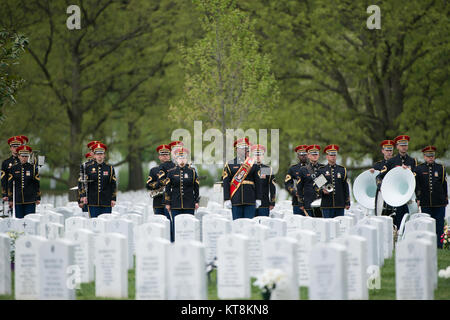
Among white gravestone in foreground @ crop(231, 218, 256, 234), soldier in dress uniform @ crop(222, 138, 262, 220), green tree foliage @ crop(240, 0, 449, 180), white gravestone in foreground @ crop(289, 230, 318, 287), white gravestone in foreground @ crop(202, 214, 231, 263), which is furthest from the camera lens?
green tree foliage @ crop(240, 0, 449, 180)

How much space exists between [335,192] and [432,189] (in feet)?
6.05

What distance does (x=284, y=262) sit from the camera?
841cm

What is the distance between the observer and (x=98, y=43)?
28984 millimetres

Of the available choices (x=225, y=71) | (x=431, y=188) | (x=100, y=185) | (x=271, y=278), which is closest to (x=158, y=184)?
(x=100, y=185)

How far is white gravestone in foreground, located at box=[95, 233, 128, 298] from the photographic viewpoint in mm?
9195

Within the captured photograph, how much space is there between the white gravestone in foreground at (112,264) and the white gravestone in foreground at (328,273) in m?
2.40

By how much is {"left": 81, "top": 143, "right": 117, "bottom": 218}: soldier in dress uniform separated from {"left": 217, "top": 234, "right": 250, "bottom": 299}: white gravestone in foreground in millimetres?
6342

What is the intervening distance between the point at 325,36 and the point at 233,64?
227 inches

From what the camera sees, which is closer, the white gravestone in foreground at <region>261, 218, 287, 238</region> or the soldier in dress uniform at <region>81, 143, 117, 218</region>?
the white gravestone in foreground at <region>261, 218, 287, 238</region>

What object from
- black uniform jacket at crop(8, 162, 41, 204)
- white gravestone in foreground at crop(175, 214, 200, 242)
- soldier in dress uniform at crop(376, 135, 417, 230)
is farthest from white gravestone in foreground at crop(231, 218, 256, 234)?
black uniform jacket at crop(8, 162, 41, 204)

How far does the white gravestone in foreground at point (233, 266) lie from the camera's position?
29.1 ft

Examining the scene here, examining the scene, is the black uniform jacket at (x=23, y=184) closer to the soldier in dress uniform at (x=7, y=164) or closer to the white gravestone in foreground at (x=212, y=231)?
the soldier in dress uniform at (x=7, y=164)

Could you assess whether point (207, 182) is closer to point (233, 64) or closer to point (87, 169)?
point (233, 64)

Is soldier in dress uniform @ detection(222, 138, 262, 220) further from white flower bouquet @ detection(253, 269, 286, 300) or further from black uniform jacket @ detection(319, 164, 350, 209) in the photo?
white flower bouquet @ detection(253, 269, 286, 300)
